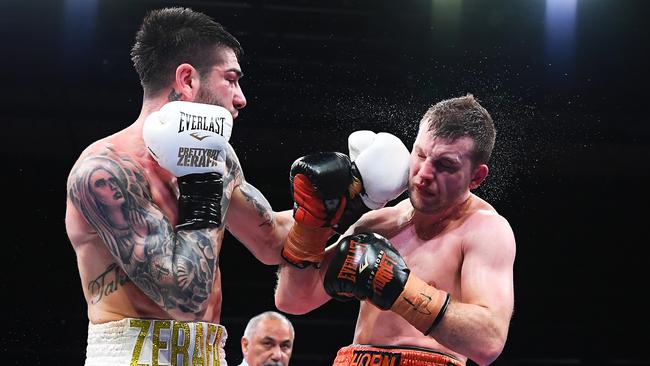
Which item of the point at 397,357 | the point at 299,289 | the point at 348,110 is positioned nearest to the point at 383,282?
the point at 397,357

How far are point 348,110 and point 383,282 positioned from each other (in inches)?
218

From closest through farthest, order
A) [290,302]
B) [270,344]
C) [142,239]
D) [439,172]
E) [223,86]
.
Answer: [142,239] → [439,172] → [223,86] → [290,302] → [270,344]

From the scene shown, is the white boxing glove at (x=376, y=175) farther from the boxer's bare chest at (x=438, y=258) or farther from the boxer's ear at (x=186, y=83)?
the boxer's ear at (x=186, y=83)

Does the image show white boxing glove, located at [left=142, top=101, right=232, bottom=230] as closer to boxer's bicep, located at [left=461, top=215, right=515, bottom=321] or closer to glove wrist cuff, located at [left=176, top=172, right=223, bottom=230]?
glove wrist cuff, located at [left=176, top=172, right=223, bottom=230]

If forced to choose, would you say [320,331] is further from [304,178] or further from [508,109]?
[304,178]

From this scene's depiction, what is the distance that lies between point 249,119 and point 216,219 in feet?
16.2

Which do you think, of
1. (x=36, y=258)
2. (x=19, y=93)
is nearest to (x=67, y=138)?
(x=19, y=93)

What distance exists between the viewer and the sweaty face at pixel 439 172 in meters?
2.54

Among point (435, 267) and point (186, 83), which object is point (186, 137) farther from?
point (435, 267)

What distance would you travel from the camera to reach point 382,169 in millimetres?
2602

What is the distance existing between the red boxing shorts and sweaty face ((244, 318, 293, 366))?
102 inches

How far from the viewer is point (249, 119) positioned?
23.7 ft

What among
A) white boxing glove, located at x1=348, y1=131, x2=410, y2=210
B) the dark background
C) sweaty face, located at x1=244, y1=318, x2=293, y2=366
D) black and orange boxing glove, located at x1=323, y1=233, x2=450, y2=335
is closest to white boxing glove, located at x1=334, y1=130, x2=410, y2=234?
white boxing glove, located at x1=348, y1=131, x2=410, y2=210

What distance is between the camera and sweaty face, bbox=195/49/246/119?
105 inches
